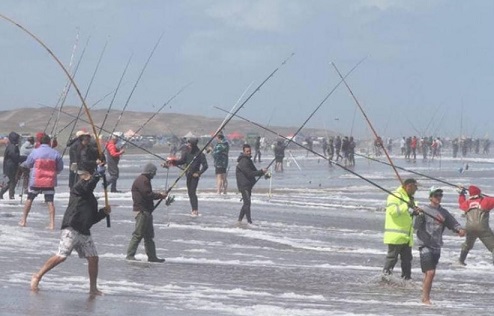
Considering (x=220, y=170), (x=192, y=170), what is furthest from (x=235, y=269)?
(x=220, y=170)

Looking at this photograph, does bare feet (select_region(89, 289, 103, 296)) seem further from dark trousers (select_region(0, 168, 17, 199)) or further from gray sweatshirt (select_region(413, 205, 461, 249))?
dark trousers (select_region(0, 168, 17, 199))

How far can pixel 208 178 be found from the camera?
43.7 m

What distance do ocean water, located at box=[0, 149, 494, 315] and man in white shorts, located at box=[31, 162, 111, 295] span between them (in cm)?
26

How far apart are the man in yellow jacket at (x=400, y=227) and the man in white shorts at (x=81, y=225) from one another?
3.92 meters

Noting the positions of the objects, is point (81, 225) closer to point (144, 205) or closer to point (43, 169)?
point (144, 205)

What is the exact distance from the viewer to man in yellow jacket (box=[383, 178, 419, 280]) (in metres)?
14.2

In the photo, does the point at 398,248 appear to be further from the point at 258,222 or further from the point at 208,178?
the point at 208,178

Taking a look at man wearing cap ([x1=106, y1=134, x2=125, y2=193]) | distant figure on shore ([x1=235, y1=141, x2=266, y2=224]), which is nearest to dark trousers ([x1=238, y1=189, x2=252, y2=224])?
distant figure on shore ([x1=235, y1=141, x2=266, y2=224])

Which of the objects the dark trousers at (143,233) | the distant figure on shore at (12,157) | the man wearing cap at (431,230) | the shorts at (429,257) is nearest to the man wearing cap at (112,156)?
the distant figure on shore at (12,157)

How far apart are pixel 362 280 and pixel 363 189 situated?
23.0 metres

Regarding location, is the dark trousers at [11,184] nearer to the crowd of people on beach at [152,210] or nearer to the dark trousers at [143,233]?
the crowd of people on beach at [152,210]

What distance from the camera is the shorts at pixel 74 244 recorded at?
466 inches

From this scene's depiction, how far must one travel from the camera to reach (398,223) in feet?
47.1

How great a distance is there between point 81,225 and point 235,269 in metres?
3.79
